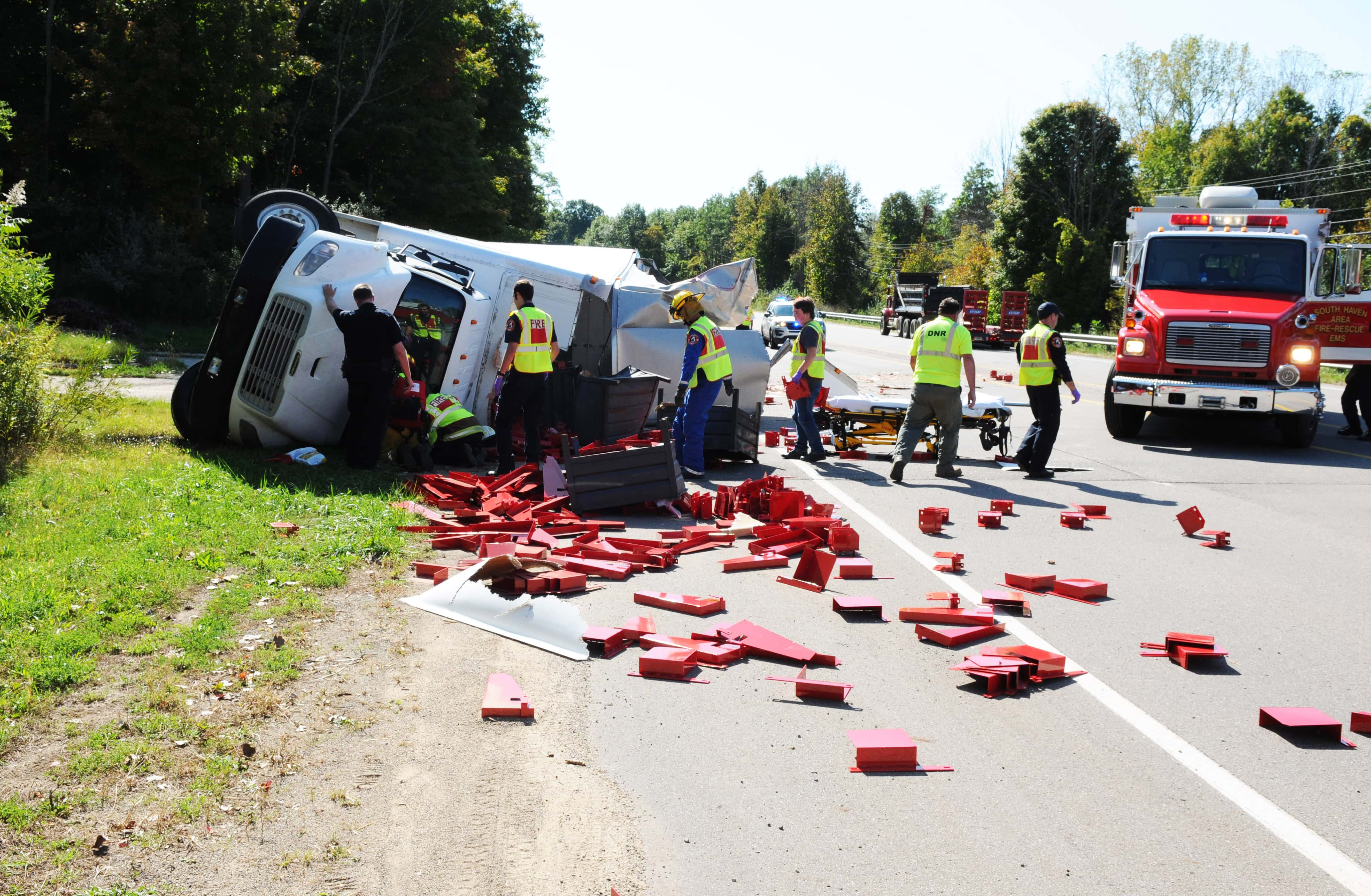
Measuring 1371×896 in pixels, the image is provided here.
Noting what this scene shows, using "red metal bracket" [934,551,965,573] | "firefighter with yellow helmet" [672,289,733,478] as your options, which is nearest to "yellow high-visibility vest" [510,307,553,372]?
"firefighter with yellow helmet" [672,289,733,478]

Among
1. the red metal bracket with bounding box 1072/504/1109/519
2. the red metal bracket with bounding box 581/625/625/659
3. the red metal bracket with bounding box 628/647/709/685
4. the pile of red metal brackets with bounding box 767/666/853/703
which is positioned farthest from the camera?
the red metal bracket with bounding box 1072/504/1109/519

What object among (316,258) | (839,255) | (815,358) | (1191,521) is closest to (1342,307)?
(815,358)

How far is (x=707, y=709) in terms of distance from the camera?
5238 millimetres

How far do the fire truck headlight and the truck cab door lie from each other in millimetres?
676

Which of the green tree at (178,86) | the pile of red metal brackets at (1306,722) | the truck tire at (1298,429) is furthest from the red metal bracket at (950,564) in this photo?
the green tree at (178,86)

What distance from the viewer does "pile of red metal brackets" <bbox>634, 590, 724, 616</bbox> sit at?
687 centimetres

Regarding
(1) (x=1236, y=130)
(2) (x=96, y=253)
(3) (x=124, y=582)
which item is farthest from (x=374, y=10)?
(1) (x=1236, y=130)

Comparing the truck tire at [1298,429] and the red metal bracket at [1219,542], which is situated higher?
the truck tire at [1298,429]

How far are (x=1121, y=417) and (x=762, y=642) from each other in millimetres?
11721

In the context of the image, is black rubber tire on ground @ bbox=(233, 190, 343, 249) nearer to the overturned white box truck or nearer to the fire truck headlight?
the overturned white box truck

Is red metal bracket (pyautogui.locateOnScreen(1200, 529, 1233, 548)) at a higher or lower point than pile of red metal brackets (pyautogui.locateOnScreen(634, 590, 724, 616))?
higher

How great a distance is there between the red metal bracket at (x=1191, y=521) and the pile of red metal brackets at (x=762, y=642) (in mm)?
4761

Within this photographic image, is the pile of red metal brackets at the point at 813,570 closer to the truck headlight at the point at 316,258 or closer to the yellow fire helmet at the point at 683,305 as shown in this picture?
the yellow fire helmet at the point at 683,305

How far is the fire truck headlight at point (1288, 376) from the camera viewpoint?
14789 millimetres
